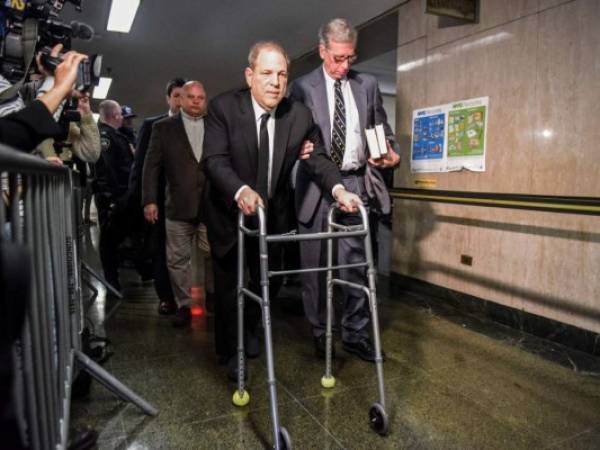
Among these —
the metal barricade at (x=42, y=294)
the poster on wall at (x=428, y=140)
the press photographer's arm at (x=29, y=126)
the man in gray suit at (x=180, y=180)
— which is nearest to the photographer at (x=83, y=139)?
the man in gray suit at (x=180, y=180)

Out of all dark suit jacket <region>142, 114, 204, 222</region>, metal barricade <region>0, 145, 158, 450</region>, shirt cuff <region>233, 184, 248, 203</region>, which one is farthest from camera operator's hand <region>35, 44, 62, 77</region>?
dark suit jacket <region>142, 114, 204, 222</region>

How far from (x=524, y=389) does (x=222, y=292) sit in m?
1.52

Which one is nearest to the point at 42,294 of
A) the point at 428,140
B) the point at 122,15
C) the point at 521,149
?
the point at 521,149

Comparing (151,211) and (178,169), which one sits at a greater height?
(178,169)

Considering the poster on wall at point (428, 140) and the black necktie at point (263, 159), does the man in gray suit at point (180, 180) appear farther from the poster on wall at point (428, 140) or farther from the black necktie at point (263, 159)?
the poster on wall at point (428, 140)

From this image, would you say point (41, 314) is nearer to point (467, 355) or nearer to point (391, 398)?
point (391, 398)

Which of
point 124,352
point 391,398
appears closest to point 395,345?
point 391,398

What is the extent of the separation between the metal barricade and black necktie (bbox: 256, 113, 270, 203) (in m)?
0.79

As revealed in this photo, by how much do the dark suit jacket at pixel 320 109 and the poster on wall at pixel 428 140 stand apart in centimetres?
125

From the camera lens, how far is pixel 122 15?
481 centimetres

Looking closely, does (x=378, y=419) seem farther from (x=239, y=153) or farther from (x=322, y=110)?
(x=322, y=110)

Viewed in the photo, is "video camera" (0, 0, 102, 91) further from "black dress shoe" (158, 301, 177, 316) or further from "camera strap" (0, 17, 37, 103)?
"black dress shoe" (158, 301, 177, 316)

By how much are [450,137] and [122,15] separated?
3.74 meters

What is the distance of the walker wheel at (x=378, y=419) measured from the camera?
1692mm
